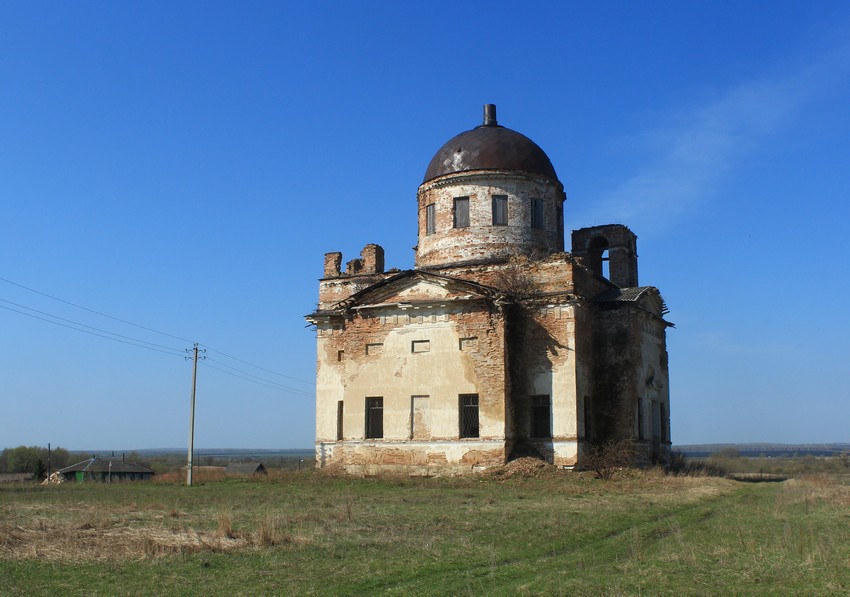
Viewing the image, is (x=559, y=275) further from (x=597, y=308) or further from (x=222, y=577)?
(x=222, y=577)

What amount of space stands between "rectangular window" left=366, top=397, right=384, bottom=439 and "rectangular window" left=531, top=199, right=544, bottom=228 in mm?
7684

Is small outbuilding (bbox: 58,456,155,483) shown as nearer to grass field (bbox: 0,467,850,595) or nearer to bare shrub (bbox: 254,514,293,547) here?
grass field (bbox: 0,467,850,595)

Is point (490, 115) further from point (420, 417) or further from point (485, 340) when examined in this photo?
point (420, 417)

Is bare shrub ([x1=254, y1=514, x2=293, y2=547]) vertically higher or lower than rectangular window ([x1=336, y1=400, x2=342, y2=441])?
lower

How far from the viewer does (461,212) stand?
1081 inches

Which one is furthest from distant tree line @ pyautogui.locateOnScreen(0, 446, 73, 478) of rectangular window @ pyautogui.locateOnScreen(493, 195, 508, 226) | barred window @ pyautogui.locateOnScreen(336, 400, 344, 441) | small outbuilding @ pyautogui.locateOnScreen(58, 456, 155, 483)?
Answer: rectangular window @ pyautogui.locateOnScreen(493, 195, 508, 226)

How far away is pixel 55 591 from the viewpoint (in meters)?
7.90

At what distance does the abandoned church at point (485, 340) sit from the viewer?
23953mm

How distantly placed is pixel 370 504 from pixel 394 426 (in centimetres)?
858

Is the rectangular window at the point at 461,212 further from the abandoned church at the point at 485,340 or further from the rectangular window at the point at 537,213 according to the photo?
the rectangular window at the point at 537,213

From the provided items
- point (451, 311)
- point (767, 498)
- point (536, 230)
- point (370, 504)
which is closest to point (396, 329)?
point (451, 311)

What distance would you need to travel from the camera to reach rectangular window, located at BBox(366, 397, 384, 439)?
2544 cm

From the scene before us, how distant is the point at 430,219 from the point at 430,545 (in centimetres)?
1870

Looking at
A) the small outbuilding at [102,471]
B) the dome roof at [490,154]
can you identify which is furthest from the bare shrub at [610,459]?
the small outbuilding at [102,471]
